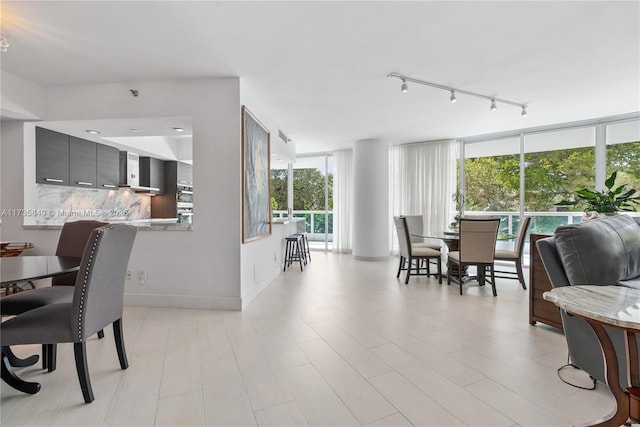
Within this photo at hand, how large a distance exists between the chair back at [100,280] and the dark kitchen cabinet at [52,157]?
2671 millimetres

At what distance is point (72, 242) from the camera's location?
95.6 inches

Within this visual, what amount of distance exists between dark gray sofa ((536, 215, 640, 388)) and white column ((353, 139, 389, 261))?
430 cm

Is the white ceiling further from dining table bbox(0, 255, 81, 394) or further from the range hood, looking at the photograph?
the range hood

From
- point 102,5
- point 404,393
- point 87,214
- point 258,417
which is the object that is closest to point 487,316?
point 404,393

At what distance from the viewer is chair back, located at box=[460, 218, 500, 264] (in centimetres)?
370

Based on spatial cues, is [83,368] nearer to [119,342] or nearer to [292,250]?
[119,342]

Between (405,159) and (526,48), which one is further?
(405,159)

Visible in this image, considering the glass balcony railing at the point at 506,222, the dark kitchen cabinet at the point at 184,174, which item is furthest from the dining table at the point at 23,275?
the glass balcony railing at the point at 506,222

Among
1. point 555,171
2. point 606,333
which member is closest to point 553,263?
point 606,333

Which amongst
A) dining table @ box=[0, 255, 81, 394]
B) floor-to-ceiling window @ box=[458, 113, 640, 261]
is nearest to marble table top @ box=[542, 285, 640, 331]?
dining table @ box=[0, 255, 81, 394]

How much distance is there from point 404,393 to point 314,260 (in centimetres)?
468

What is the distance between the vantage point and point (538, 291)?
271 centimetres

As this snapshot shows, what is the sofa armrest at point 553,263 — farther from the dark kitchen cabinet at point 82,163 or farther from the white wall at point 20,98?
the dark kitchen cabinet at point 82,163

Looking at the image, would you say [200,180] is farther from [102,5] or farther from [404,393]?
[404,393]
